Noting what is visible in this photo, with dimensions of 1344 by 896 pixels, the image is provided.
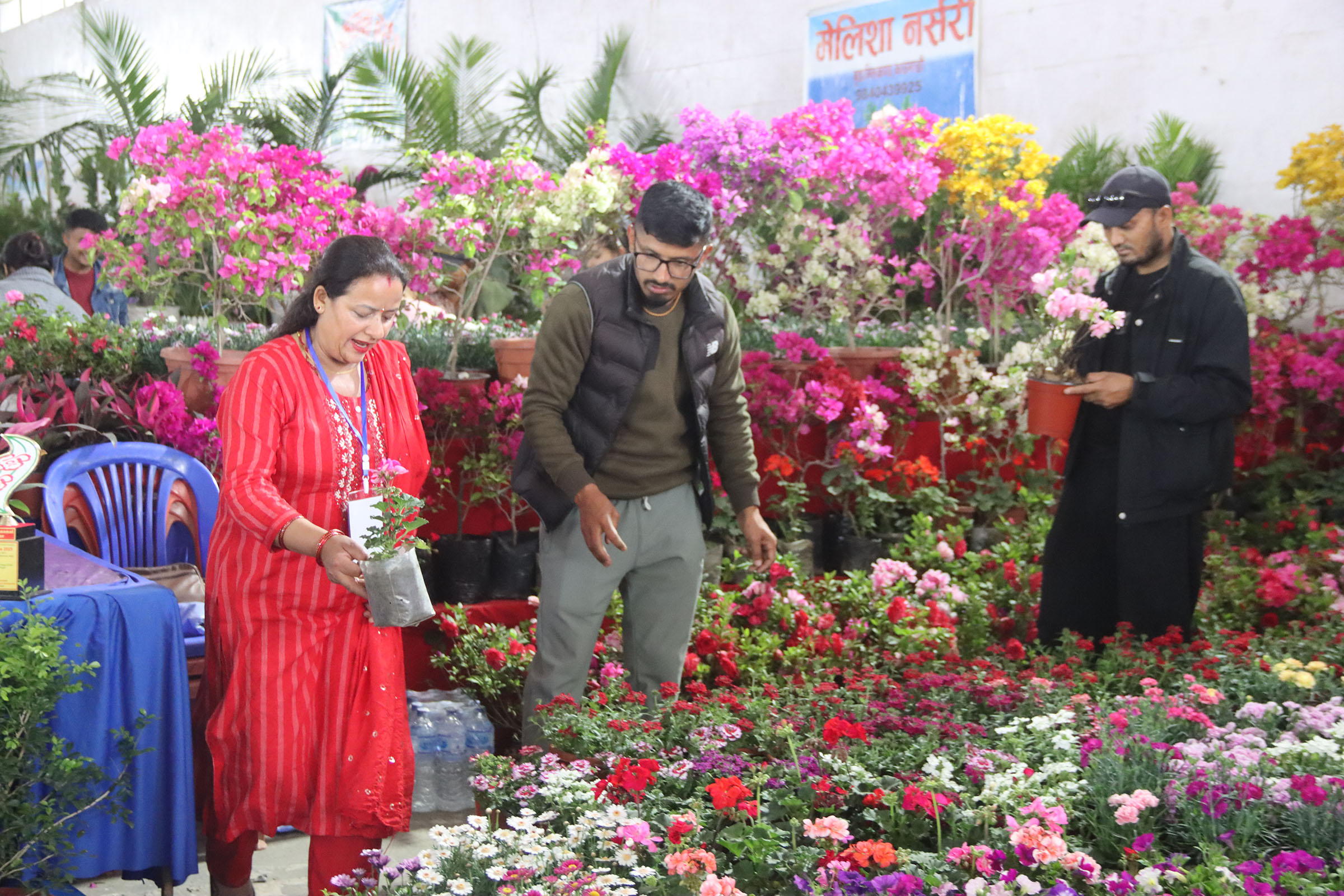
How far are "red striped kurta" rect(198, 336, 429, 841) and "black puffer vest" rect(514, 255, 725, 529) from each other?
0.54 metres

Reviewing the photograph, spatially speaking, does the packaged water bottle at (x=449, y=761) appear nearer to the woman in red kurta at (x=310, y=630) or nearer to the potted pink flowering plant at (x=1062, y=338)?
the woman in red kurta at (x=310, y=630)

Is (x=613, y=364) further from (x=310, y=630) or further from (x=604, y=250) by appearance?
(x=604, y=250)

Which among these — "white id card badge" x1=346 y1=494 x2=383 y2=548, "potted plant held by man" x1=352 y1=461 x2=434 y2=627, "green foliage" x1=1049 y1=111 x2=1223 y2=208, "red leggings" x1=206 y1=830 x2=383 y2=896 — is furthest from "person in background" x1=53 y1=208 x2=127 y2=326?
"green foliage" x1=1049 y1=111 x2=1223 y2=208

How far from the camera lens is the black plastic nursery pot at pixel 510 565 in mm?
4195

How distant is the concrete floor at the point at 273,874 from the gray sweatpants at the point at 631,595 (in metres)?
0.61

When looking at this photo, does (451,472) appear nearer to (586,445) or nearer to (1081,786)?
(586,445)

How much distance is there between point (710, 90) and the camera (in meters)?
10.5

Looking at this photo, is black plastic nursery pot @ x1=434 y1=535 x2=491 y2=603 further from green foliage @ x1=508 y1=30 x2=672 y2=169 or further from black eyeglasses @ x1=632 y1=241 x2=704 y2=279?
green foliage @ x1=508 y1=30 x2=672 y2=169

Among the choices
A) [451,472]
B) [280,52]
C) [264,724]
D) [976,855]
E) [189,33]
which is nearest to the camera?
[976,855]

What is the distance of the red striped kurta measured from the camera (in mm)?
2502

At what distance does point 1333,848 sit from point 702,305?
1.81 m

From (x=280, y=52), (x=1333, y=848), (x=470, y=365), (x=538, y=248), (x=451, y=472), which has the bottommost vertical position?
(x=1333, y=848)

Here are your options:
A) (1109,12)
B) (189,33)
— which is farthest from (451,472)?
(189,33)

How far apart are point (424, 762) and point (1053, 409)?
2.16m
